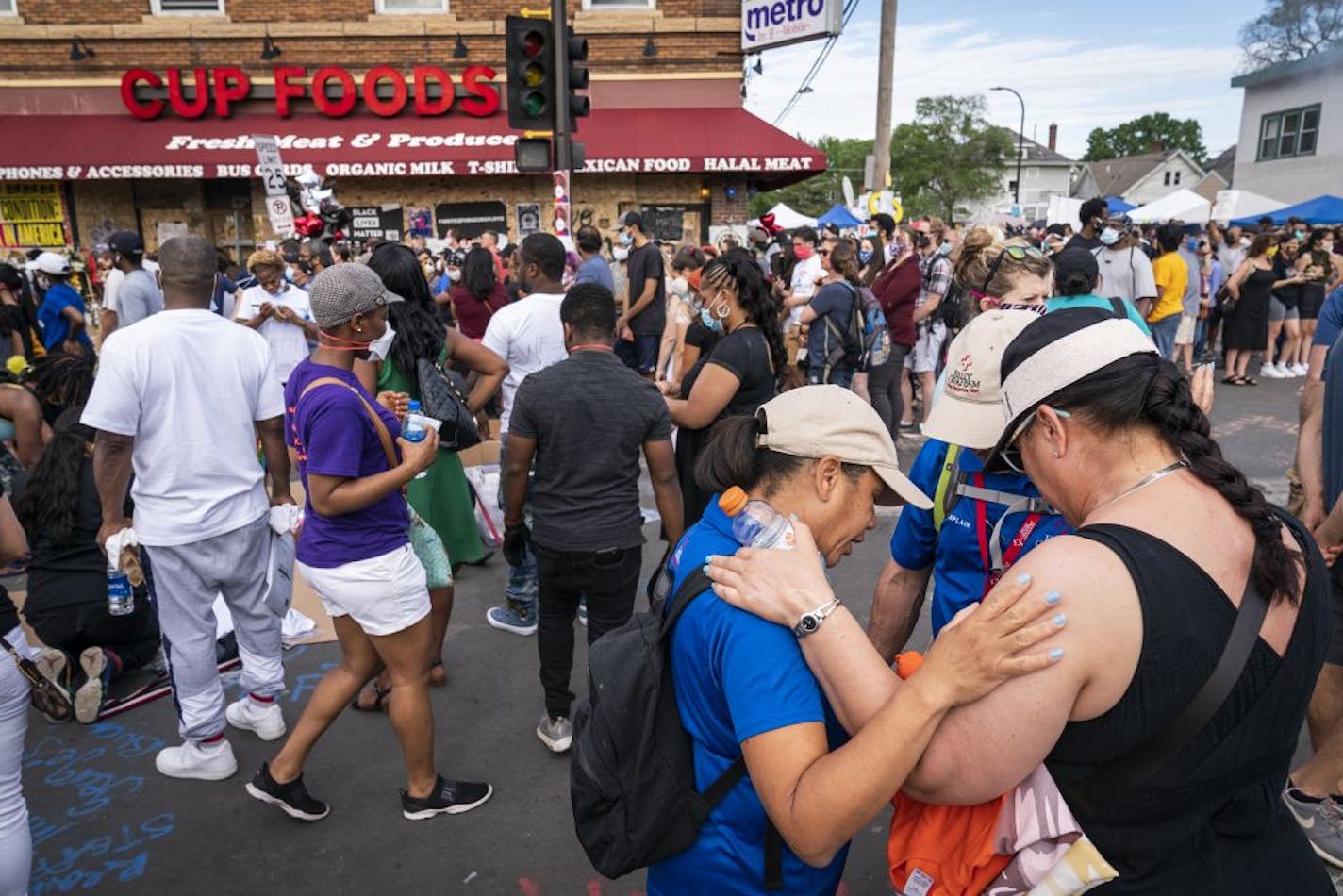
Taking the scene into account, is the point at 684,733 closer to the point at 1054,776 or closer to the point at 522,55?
the point at 1054,776

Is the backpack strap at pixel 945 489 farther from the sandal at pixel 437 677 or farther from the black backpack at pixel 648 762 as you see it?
the sandal at pixel 437 677

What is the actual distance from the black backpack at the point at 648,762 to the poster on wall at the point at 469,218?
16.3 m

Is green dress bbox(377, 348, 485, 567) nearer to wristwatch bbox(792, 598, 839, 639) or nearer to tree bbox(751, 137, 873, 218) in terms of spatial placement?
wristwatch bbox(792, 598, 839, 639)

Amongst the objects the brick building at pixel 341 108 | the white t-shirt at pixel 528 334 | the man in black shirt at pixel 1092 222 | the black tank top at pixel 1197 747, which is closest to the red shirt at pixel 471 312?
the white t-shirt at pixel 528 334

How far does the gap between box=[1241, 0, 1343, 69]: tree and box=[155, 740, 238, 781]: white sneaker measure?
119 feet

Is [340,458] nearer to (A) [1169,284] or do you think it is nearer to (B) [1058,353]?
(B) [1058,353]

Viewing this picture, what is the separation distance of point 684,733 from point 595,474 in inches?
77.1

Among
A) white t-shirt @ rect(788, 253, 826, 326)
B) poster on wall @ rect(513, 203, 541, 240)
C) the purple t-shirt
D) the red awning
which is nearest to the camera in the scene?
the purple t-shirt

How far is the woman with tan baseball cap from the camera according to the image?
1369 mm

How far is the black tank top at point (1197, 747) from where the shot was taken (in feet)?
4.53

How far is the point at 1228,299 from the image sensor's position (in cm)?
1237

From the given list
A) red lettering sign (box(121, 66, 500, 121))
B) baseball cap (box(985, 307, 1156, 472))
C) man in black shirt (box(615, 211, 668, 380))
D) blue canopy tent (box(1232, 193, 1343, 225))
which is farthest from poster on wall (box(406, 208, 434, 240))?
blue canopy tent (box(1232, 193, 1343, 225))

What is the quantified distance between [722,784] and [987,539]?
111 cm

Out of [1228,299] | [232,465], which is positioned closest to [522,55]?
[232,465]
